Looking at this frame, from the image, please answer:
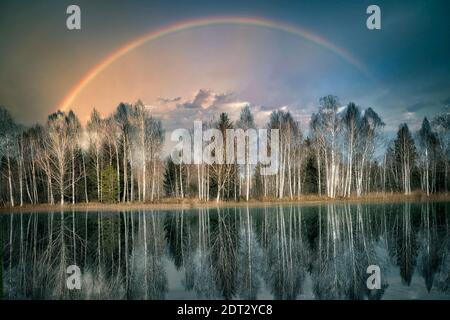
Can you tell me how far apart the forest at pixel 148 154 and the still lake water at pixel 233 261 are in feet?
77.3

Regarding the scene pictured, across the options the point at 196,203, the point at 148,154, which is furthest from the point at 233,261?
the point at 148,154

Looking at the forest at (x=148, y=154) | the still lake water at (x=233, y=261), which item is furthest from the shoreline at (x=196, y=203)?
the still lake water at (x=233, y=261)

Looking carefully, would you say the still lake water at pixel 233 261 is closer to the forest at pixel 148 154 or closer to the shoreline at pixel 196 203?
the shoreline at pixel 196 203

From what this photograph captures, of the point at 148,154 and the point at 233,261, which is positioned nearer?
the point at 233,261

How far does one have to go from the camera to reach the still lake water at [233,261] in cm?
995

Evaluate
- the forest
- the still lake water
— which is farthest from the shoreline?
the still lake water

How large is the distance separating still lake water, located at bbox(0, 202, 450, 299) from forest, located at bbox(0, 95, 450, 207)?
23.6 metres

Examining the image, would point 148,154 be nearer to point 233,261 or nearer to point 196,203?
point 196,203

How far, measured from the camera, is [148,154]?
156 feet

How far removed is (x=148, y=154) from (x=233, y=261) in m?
36.0

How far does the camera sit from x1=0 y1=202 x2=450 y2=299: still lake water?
9.95 metres
